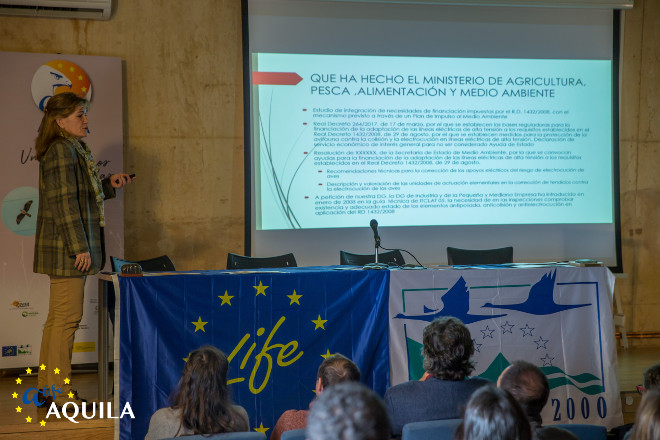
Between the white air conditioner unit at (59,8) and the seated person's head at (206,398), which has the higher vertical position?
the white air conditioner unit at (59,8)

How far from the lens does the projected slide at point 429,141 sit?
5488mm

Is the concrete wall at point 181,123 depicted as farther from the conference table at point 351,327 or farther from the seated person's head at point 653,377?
the seated person's head at point 653,377

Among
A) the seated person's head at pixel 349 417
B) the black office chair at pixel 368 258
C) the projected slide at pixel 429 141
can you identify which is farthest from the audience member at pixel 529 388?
the projected slide at pixel 429 141

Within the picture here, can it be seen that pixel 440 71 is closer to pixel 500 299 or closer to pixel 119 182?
pixel 500 299

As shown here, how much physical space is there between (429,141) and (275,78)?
1380 millimetres

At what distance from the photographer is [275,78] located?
5.47 m

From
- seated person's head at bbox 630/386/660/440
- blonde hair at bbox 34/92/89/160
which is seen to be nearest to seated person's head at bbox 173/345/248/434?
seated person's head at bbox 630/386/660/440

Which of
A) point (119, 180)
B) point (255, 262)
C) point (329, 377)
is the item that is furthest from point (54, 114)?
point (329, 377)

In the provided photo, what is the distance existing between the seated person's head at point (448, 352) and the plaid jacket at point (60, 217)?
1.93 metres

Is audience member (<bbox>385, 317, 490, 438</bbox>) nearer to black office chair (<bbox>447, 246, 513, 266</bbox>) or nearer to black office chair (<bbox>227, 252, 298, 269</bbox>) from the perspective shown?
black office chair (<bbox>227, 252, 298, 269</bbox>)

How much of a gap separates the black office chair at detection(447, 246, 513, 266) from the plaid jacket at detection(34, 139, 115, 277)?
248 cm

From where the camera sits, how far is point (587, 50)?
19.4 feet

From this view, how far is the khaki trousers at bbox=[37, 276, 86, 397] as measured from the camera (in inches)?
137

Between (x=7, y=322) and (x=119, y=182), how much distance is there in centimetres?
191
